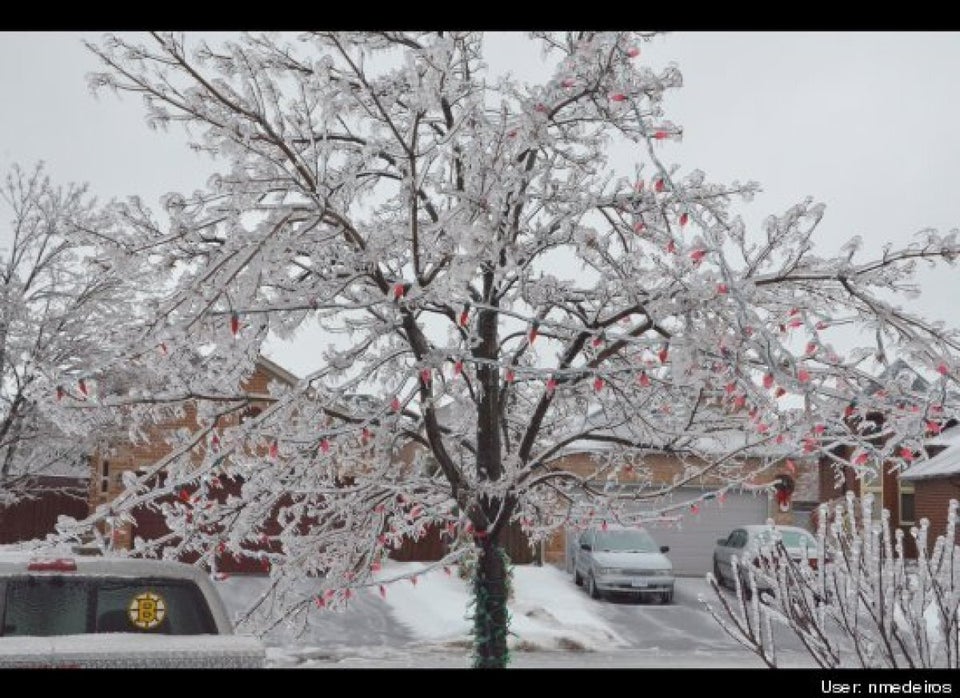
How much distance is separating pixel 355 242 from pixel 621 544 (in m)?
15.2

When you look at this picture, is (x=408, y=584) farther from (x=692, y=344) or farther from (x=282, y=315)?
(x=692, y=344)

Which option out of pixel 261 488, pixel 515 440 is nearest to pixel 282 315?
pixel 261 488

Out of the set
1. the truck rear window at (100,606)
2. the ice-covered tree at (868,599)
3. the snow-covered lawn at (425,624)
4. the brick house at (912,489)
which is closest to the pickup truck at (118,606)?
the truck rear window at (100,606)

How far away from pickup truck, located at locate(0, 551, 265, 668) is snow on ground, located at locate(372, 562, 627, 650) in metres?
9.97

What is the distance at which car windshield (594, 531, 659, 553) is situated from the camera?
19812 mm

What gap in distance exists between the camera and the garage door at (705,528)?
23625 mm

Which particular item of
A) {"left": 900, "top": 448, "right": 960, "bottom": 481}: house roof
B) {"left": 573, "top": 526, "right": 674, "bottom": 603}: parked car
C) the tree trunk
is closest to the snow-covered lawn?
{"left": 573, "top": 526, "right": 674, "bottom": 603}: parked car

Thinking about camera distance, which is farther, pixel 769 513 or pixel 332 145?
pixel 769 513

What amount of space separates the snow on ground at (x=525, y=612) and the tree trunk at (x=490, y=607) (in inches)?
268

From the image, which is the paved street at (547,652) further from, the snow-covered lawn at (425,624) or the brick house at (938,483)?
the brick house at (938,483)

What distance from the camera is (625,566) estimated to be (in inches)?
752

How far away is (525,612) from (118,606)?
44.8ft

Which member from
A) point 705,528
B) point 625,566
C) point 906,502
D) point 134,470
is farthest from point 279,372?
point 906,502
